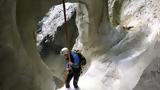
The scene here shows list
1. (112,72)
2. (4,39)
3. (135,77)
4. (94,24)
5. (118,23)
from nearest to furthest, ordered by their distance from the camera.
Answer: (4,39) → (135,77) → (112,72) → (94,24) → (118,23)

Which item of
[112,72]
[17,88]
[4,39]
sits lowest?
[112,72]

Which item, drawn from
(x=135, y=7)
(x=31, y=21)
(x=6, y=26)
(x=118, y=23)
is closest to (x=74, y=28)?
(x=118, y=23)

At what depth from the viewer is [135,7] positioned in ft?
46.3

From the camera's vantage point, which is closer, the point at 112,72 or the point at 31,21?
the point at 31,21

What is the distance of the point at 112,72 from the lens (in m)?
11.1

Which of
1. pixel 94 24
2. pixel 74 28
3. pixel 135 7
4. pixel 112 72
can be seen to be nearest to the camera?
pixel 112 72

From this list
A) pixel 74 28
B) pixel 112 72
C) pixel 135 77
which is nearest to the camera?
pixel 135 77

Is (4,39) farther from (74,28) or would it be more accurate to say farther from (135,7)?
(74,28)

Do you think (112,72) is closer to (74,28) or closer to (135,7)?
(135,7)

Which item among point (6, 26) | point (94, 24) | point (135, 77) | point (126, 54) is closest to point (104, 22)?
point (94, 24)

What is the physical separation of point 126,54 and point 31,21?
4.38 meters

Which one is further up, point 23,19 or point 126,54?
point 23,19

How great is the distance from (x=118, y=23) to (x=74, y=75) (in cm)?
609

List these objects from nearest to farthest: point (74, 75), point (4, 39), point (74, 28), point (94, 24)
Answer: point (4, 39) < point (74, 75) < point (94, 24) < point (74, 28)
